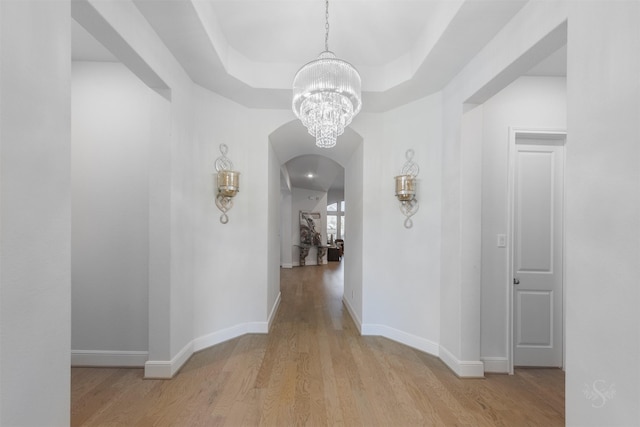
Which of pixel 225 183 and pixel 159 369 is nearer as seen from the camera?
pixel 159 369

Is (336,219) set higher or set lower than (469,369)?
higher

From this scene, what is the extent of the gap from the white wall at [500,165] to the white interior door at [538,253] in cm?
19

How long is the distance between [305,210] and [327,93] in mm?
7721

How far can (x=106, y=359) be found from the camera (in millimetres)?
2561

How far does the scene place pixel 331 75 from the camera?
1952 mm

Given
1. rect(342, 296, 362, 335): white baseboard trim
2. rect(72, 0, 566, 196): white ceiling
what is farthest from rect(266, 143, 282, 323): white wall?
rect(342, 296, 362, 335): white baseboard trim

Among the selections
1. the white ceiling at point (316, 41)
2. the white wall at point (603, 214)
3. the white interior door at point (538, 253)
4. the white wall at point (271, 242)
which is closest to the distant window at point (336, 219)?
the white wall at point (271, 242)

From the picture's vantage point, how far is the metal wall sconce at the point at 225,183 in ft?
9.53

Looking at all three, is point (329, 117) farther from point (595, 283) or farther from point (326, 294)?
point (326, 294)

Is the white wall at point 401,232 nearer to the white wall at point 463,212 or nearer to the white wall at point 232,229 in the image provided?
the white wall at point 463,212

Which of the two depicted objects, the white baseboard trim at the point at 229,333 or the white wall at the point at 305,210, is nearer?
the white baseboard trim at the point at 229,333

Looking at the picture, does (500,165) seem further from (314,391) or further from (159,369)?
(159,369)

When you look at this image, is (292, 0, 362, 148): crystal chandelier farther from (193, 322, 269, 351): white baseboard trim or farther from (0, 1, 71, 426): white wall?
(193, 322, 269, 351): white baseboard trim

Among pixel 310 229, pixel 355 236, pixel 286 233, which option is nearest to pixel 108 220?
pixel 355 236
